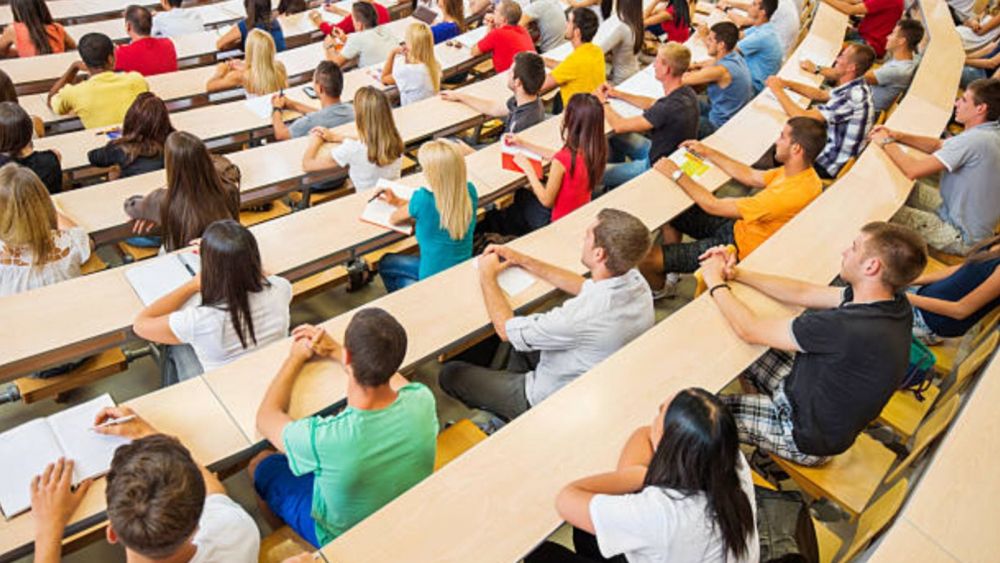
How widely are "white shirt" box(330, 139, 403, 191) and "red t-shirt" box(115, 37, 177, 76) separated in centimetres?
236

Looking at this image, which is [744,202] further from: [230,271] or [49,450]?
[49,450]

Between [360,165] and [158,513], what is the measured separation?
2.89 meters

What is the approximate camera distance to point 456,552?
6.78 ft

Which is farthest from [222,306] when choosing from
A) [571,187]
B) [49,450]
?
[571,187]

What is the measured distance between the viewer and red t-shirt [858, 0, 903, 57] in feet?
24.6

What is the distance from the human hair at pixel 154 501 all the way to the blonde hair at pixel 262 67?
4.04 m

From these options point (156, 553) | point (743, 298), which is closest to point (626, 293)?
point (743, 298)

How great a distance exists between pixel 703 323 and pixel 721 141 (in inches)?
87.0

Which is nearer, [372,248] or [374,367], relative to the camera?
[374,367]

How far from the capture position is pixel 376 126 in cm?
423

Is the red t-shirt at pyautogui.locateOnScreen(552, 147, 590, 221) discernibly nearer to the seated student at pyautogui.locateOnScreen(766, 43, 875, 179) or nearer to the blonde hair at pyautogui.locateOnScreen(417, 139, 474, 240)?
the blonde hair at pyautogui.locateOnScreen(417, 139, 474, 240)

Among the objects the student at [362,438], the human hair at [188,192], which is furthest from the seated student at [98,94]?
the student at [362,438]

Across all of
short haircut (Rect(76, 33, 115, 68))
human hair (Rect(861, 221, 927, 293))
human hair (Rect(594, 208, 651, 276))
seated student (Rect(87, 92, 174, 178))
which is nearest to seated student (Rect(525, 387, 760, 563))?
human hair (Rect(594, 208, 651, 276))

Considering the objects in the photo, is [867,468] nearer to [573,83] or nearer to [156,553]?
[156,553]
